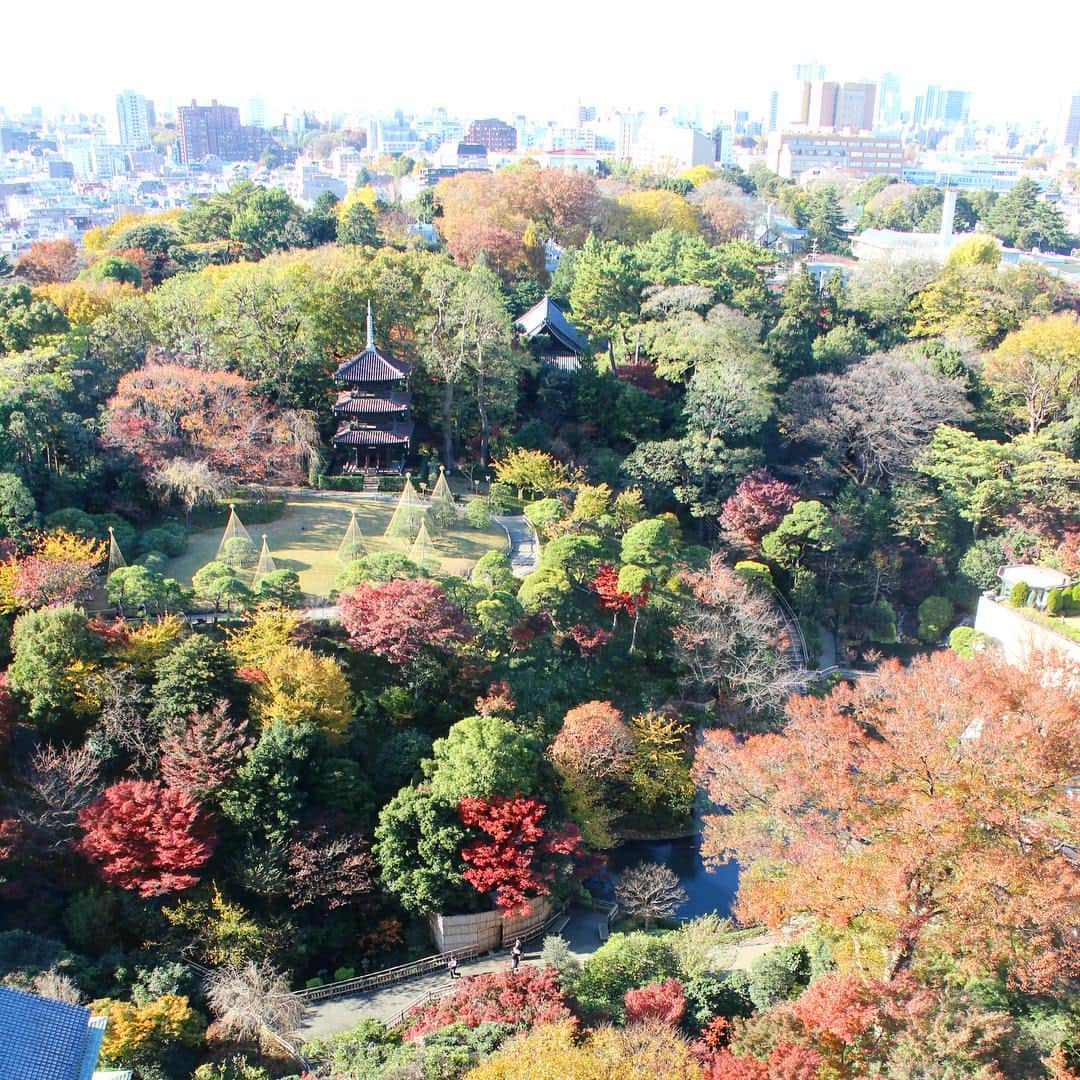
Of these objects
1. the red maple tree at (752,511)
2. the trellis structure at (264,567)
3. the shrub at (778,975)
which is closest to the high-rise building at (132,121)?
the red maple tree at (752,511)

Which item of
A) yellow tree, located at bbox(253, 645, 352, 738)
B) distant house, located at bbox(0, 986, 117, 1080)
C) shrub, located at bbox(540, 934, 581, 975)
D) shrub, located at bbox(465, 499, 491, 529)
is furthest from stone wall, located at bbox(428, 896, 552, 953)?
shrub, located at bbox(465, 499, 491, 529)

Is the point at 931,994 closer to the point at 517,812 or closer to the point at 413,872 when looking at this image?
the point at 517,812

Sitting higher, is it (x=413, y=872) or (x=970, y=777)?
(x=970, y=777)

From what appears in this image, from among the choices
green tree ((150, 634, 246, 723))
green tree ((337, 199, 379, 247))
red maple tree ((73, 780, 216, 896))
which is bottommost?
red maple tree ((73, 780, 216, 896))

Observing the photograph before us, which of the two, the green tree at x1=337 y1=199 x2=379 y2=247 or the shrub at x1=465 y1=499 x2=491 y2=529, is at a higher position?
the green tree at x1=337 y1=199 x2=379 y2=247

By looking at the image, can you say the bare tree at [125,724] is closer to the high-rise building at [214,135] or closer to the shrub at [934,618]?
the shrub at [934,618]

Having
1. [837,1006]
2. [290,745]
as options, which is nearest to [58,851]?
[290,745]

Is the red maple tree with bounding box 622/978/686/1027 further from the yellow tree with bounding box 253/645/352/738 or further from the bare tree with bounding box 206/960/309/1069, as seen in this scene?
the yellow tree with bounding box 253/645/352/738

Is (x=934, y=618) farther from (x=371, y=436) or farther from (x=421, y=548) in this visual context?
(x=371, y=436)
